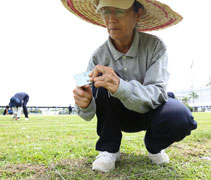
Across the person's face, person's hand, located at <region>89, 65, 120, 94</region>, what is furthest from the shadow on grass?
the person's face

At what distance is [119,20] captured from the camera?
1.21m

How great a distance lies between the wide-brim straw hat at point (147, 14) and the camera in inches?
51.3

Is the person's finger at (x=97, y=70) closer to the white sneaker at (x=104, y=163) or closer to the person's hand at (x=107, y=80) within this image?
the person's hand at (x=107, y=80)

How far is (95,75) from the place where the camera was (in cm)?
107

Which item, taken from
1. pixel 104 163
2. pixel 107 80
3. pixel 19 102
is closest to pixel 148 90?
pixel 107 80

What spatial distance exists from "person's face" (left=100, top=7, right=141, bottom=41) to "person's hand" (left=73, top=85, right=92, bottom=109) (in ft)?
1.20

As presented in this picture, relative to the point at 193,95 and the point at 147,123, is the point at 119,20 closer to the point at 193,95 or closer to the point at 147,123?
the point at 147,123

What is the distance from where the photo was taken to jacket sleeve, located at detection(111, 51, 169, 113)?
1090mm

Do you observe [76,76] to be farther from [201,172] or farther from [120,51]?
[201,172]

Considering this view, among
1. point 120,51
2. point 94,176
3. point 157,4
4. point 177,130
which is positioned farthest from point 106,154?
point 157,4

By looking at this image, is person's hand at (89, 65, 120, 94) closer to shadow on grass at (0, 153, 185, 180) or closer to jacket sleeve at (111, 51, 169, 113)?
jacket sleeve at (111, 51, 169, 113)

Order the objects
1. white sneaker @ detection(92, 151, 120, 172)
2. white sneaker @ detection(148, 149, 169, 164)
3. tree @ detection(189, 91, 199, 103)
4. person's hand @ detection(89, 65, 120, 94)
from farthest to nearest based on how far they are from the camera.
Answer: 1. tree @ detection(189, 91, 199, 103)
2. white sneaker @ detection(148, 149, 169, 164)
3. white sneaker @ detection(92, 151, 120, 172)
4. person's hand @ detection(89, 65, 120, 94)

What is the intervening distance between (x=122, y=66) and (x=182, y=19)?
49 centimetres

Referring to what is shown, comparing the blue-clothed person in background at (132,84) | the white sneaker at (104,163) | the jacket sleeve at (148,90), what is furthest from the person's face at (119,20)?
the white sneaker at (104,163)
